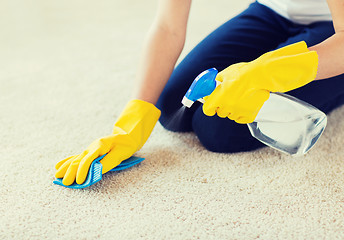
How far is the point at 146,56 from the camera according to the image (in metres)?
1.14

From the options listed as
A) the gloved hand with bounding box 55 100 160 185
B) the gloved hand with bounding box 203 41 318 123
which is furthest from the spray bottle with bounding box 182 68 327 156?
the gloved hand with bounding box 55 100 160 185

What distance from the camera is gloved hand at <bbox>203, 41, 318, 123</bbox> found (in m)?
0.84

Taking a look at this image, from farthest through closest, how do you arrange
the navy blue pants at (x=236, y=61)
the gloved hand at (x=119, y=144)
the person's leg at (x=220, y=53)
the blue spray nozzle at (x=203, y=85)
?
Answer: 1. the person's leg at (x=220, y=53)
2. the navy blue pants at (x=236, y=61)
3. the gloved hand at (x=119, y=144)
4. the blue spray nozzle at (x=203, y=85)

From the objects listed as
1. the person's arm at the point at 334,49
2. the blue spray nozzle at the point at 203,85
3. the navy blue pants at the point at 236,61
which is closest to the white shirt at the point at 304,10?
the navy blue pants at the point at 236,61

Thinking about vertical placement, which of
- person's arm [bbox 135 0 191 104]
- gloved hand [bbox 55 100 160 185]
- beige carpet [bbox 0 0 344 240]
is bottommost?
beige carpet [bbox 0 0 344 240]

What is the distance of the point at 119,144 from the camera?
1005 mm

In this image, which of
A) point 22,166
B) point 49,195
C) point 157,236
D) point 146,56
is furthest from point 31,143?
point 157,236

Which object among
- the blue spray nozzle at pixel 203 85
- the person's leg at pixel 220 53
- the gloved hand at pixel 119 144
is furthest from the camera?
the person's leg at pixel 220 53

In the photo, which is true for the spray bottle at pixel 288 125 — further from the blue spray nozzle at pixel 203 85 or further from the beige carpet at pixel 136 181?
the blue spray nozzle at pixel 203 85

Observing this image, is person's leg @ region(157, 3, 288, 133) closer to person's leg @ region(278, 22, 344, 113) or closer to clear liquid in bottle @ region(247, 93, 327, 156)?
person's leg @ region(278, 22, 344, 113)

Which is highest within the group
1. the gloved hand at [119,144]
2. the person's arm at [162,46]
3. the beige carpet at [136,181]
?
the person's arm at [162,46]

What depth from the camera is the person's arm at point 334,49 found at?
2.89ft

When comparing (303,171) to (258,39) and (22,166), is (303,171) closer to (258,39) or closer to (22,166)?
(258,39)

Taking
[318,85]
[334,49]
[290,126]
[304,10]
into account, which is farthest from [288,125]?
[304,10]
